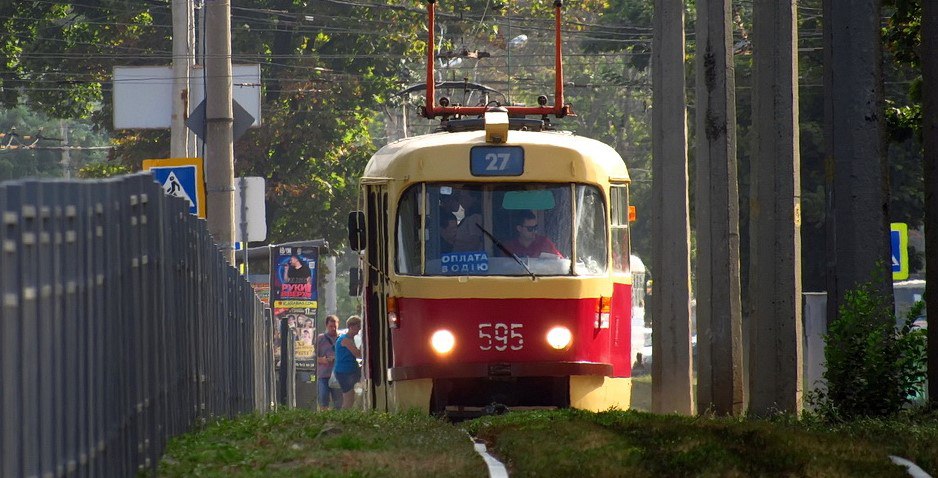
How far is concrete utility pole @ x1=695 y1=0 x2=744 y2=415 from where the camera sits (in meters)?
21.6

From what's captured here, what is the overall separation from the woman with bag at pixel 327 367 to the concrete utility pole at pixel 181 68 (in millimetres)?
3746

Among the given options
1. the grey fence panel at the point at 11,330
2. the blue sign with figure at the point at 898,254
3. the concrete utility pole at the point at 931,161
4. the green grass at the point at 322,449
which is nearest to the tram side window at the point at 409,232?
the green grass at the point at 322,449

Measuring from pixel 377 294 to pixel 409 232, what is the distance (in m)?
1.16

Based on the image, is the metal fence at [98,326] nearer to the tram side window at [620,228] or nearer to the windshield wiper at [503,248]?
the windshield wiper at [503,248]

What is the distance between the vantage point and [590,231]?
1680cm

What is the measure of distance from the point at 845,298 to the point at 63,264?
953 cm

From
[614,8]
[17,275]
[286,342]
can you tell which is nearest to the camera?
[17,275]

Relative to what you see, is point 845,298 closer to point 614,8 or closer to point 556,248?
point 556,248

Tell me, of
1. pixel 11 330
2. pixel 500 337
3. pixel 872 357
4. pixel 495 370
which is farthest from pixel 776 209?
pixel 11 330

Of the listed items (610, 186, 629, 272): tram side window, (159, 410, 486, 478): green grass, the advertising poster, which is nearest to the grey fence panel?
(159, 410, 486, 478): green grass

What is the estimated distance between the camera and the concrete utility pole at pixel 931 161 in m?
14.7

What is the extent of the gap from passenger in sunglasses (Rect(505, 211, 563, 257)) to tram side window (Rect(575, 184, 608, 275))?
0.82 ft

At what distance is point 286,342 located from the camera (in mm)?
24922

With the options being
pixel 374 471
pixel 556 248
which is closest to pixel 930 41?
pixel 556 248
